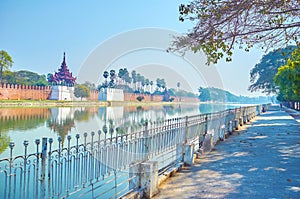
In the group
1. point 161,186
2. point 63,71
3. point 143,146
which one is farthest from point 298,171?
point 63,71

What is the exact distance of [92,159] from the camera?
421 centimetres

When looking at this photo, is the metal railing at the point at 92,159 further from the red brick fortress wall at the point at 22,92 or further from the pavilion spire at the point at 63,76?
the pavilion spire at the point at 63,76

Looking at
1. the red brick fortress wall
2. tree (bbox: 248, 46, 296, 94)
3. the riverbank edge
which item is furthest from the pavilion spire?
tree (bbox: 248, 46, 296, 94)

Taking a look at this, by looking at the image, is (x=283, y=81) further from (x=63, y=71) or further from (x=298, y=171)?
(x=63, y=71)

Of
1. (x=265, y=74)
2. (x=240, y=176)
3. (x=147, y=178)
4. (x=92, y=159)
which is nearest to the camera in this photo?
(x=92, y=159)

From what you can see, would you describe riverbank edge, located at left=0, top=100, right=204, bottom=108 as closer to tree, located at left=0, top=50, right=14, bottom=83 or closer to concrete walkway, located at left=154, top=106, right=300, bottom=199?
tree, located at left=0, top=50, right=14, bottom=83

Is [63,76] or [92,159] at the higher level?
[63,76]

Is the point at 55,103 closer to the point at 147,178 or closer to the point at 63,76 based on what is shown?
the point at 63,76

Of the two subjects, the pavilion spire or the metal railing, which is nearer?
the metal railing

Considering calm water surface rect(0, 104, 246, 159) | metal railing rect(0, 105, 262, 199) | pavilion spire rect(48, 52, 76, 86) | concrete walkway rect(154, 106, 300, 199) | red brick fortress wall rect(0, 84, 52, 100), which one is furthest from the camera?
pavilion spire rect(48, 52, 76, 86)

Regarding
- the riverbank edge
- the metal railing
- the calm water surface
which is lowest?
the calm water surface

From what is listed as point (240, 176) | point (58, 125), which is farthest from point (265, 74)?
point (240, 176)

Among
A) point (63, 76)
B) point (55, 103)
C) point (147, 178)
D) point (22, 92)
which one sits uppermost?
point (63, 76)

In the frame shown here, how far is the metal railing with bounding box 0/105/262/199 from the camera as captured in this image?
3332 millimetres
